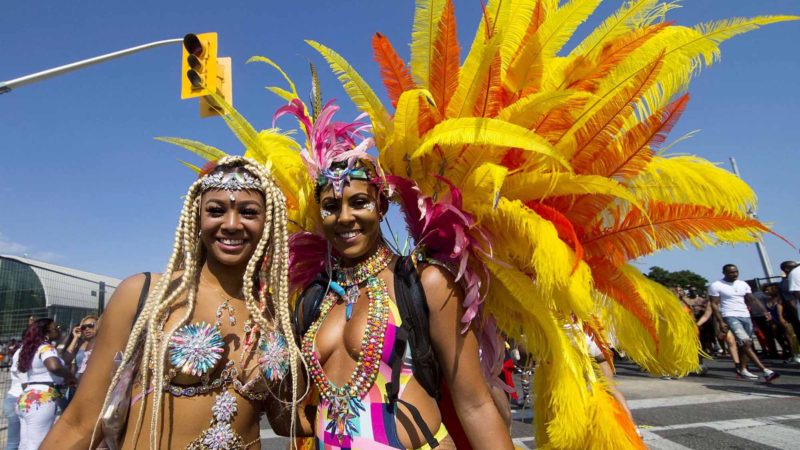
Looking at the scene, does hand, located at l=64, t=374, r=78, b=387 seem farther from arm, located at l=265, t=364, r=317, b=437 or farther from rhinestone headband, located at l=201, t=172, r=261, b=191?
rhinestone headband, located at l=201, t=172, r=261, b=191

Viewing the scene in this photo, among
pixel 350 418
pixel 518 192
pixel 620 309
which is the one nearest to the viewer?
pixel 350 418

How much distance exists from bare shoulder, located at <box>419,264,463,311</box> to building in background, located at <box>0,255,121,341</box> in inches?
309

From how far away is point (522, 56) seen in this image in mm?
1884

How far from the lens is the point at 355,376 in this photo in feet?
5.98

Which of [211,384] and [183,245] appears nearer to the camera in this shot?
[211,384]

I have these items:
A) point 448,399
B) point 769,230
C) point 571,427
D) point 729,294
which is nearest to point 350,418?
point 448,399

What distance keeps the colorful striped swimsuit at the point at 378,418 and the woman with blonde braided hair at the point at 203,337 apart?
248 mm

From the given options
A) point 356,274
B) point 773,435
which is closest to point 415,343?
point 356,274

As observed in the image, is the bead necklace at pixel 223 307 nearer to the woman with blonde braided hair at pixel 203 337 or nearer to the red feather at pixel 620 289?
the woman with blonde braided hair at pixel 203 337

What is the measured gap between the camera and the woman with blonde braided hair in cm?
160

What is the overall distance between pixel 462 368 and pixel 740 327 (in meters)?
7.37

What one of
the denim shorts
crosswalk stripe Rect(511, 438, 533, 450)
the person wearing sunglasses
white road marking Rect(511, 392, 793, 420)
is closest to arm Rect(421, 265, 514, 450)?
crosswalk stripe Rect(511, 438, 533, 450)

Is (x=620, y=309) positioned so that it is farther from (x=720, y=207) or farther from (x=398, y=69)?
(x=398, y=69)

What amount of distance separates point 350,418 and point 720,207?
1.66 metres
